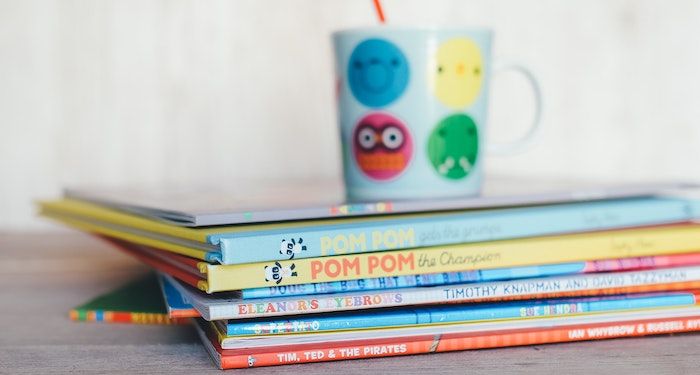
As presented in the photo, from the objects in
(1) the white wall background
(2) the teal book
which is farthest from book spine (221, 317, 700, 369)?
(1) the white wall background

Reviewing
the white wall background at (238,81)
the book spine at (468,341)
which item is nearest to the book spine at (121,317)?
the book spine at (468,341)

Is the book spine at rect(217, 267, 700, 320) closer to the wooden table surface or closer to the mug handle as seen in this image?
the wooden table surface

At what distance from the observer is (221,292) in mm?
534

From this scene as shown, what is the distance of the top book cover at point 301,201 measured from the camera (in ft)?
1.80

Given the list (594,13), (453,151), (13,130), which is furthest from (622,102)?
(13,130)

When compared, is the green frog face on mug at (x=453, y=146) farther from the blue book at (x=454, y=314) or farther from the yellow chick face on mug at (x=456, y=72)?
the blue book at (x=454, y=314)

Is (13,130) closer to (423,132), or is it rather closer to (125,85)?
(125,85)

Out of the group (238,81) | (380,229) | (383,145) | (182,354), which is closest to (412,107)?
(383,145)

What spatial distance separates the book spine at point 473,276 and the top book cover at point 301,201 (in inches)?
1.9

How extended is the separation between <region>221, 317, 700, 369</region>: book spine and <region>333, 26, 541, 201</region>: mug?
0.44 feet

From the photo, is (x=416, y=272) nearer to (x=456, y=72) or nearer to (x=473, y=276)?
(x=473, y=276)

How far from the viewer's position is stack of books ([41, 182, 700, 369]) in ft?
1.69

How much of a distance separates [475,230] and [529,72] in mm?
219

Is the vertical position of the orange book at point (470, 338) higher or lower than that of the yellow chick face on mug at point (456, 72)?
lower
